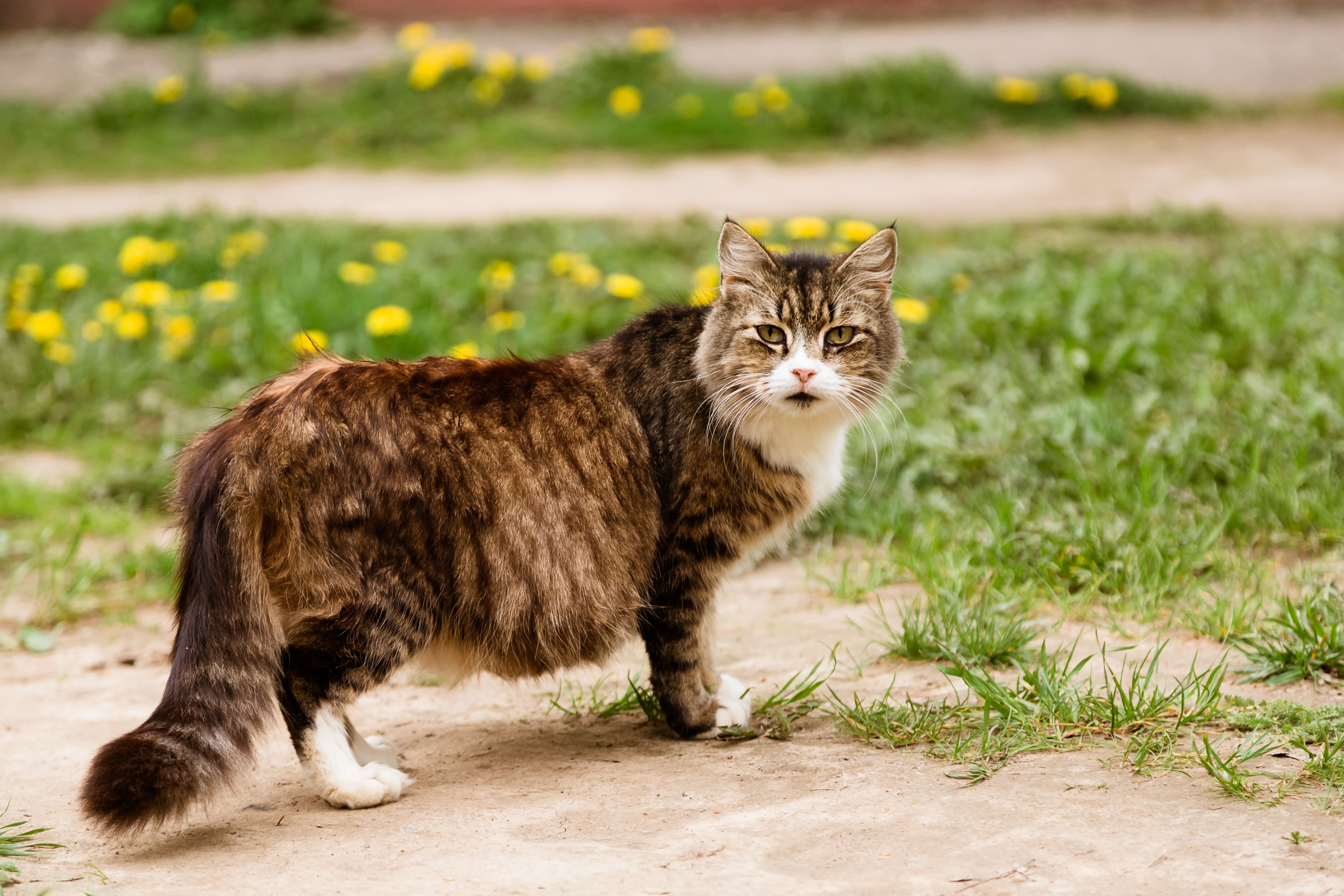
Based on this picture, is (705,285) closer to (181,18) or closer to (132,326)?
(132,326)

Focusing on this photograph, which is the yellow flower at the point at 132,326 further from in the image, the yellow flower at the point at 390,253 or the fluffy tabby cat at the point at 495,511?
the fluffy tabby cat at the point at 495,511

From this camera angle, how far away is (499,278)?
6344mm

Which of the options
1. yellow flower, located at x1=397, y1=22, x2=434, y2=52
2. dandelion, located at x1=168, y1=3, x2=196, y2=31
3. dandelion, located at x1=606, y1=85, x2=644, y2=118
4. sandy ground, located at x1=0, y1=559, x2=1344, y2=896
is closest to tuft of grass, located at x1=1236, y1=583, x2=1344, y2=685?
sandy ground, located at x1=0, y1=559, x2=1344, y2=896

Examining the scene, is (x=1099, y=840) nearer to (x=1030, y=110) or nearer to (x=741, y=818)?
(x=741, y=818)

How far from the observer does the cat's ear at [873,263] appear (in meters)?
3.49

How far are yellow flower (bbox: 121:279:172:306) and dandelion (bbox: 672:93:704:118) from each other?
4370 mm

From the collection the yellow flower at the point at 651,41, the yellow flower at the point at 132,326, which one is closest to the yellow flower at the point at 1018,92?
the yellow flower at the point at 651,41

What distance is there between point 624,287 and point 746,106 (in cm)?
460

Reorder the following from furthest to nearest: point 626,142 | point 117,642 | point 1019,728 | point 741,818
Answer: point 626,142 < point 117,642 < point 1019,728 < point 741,818

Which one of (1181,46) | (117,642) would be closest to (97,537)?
(117,642)

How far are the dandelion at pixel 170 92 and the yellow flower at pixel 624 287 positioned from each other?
19.8 ft

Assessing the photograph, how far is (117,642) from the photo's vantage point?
4.24m

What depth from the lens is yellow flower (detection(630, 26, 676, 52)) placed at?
35.7 feet

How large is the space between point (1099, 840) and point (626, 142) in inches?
302
